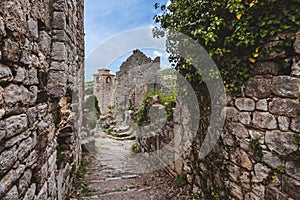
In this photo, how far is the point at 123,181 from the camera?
14.1 ft

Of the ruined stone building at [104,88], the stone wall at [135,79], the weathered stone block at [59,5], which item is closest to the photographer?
the weathered stone block at [59,5]

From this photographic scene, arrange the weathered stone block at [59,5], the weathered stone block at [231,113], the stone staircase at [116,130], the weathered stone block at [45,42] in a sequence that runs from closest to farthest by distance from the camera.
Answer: the weathered stone block at [45,42] < the weathered stone block at [59,5] < the weathered stone block at [231,113] < the stone staircase at [116,130]

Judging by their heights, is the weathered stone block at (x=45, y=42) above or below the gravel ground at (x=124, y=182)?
above

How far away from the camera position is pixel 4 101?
1.18 metres

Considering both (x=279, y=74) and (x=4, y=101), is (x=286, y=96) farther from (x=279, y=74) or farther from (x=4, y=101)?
(x=4, y=101)

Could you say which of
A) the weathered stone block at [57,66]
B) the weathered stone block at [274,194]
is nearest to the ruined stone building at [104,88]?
the weathered stone block at [57,66]

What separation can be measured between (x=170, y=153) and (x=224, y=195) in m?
1.90

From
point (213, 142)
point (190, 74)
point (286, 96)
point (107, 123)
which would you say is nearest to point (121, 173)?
point (213, 142)

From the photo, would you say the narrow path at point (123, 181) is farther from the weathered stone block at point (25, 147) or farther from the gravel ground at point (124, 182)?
the weathered stone block at point (25, 147)

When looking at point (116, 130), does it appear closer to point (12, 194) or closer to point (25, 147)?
point (25, 147)

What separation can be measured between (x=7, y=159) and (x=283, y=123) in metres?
2.26

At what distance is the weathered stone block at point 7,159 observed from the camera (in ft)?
3.77

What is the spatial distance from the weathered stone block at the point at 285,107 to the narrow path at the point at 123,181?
245cm

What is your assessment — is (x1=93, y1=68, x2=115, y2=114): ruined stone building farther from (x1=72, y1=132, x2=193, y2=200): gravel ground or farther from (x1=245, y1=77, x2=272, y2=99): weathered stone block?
(x1=245, y1=77, x2=272, y2=99): weathered stone block
